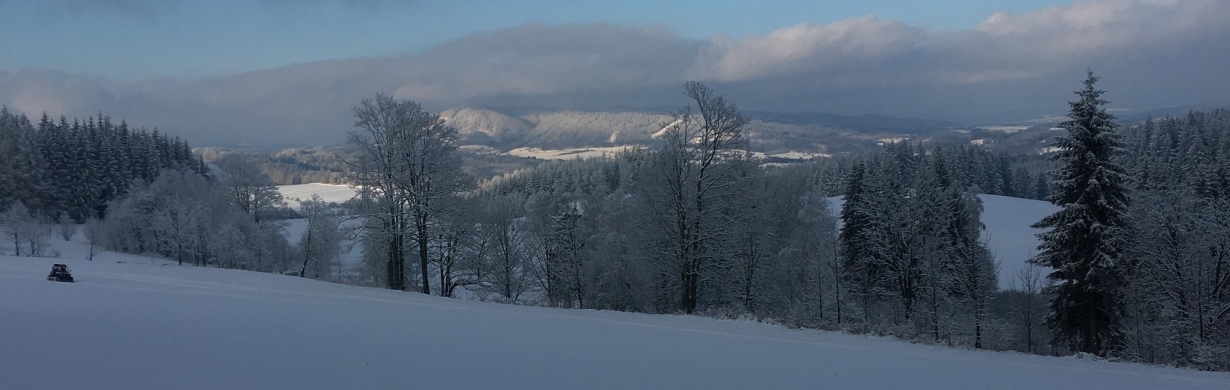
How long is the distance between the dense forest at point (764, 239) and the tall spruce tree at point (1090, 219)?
0.06 meters

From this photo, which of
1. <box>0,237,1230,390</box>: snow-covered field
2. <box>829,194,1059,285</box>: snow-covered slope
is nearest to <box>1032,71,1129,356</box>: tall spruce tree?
<box>0,237,1230,390</box>: snow-covered field

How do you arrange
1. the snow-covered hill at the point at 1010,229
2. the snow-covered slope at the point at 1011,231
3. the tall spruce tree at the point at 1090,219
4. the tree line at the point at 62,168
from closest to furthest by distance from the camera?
the tall spruce tree at the point at 1090,219
the snow-covered slope at the point at 1011,231
the snow-covered hill at the point at 1010,229
the tree line at the point at 62,168

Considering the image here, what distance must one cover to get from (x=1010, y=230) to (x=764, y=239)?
41289 mm

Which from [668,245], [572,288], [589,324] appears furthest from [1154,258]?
[572,288]

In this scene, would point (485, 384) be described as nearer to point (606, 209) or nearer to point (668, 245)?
point (668, 245)

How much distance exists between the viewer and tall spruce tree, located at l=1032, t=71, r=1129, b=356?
19547 mm

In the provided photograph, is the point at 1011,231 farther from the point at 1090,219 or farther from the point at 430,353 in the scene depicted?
the point at 430,353

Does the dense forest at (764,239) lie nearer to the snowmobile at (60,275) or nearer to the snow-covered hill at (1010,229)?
the snow-covered hill at (1010,229)

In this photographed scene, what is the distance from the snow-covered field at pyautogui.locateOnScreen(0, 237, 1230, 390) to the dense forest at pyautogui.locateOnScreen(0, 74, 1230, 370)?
12.6 feet

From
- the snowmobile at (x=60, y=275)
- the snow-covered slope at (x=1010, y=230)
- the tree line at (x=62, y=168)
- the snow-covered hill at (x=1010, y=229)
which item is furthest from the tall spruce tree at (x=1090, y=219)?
the tree line at (x=62, y=168)

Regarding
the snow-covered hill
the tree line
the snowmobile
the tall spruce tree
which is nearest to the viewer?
the tall spruce tree

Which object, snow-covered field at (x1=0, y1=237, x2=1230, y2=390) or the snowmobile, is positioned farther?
the snowmobile

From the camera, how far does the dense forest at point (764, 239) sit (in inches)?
789

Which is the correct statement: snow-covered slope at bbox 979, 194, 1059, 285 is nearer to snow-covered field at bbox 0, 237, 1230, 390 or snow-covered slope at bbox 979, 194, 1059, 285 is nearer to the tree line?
snow-covered field at bbox 0, 237, 1230, 390
